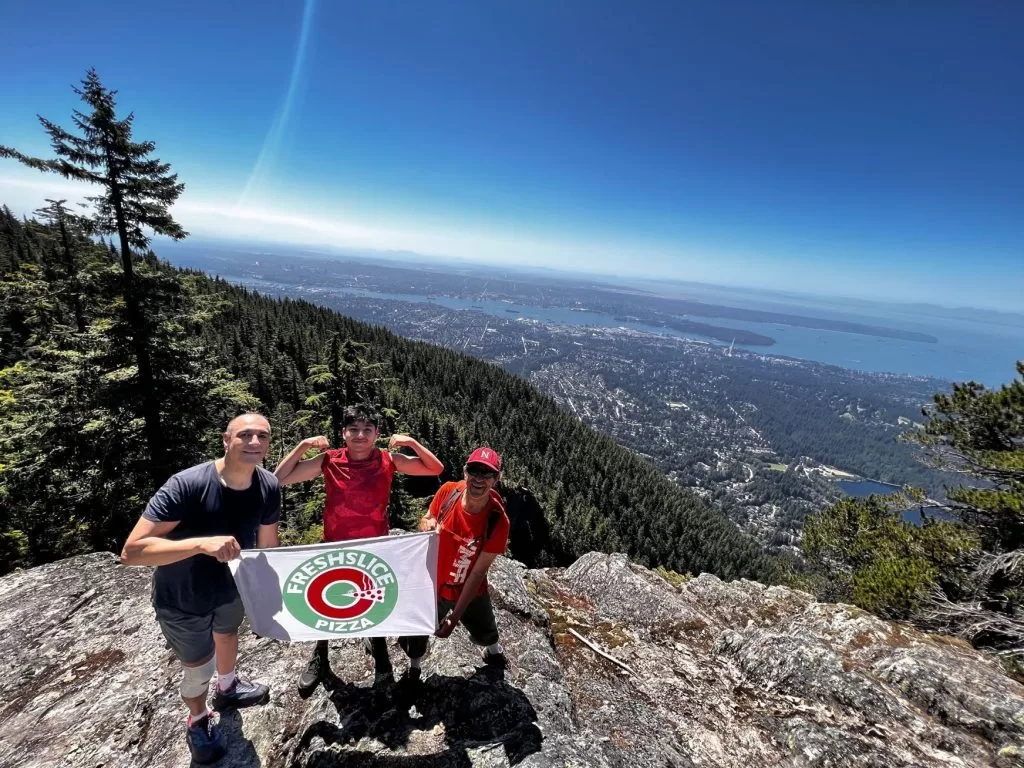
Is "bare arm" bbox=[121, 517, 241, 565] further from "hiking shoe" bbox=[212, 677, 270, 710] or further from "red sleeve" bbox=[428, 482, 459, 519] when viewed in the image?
"hiking shoe" bbox=[212, 677, 270, 710]

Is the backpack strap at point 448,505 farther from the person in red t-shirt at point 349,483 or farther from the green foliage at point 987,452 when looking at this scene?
the green foliage at point 987,452

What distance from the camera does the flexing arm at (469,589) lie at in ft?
15.0

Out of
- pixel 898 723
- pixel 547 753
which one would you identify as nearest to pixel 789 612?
pixel 898 723

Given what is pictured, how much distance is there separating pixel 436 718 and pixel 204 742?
7.51 feet

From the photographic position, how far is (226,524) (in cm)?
397

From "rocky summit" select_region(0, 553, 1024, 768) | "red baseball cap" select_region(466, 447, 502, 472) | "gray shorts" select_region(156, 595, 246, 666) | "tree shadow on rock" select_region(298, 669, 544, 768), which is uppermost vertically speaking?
"red baseball cap" select_region(466, 447, 502, 472)

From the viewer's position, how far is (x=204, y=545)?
3.56 m

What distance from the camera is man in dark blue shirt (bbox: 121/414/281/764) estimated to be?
357 cm

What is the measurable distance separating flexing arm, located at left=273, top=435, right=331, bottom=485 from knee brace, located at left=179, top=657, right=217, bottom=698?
73.3 inches

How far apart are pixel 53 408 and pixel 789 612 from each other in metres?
22.3

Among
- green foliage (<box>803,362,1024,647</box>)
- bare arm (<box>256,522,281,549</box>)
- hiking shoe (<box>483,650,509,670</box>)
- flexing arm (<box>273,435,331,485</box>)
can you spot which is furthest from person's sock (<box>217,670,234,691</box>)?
green foliage (<box>803,362,1024,647</box>)

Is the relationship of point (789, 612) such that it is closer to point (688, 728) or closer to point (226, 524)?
point (688, 728)

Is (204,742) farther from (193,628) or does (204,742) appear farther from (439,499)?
(439,499)

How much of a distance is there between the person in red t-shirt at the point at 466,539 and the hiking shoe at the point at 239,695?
1.75 m
